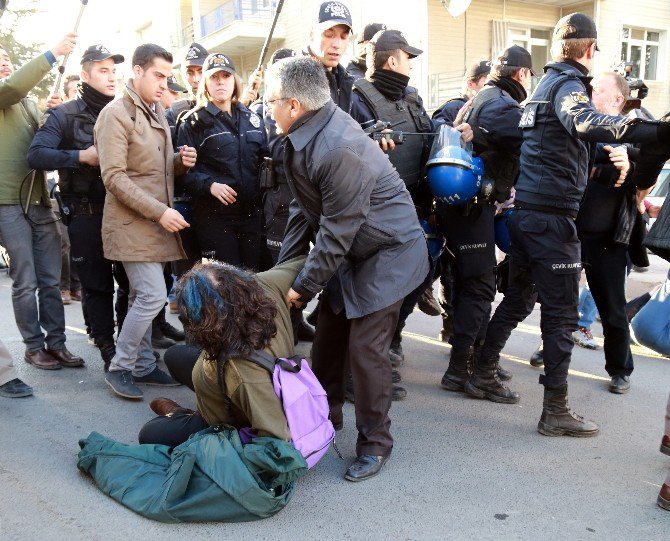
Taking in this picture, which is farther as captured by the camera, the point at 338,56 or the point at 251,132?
the point at 251,132

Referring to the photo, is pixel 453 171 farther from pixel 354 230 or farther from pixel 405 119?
pixel 354 230

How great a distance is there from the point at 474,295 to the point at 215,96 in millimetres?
2166

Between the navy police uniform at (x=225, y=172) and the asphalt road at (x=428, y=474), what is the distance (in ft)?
3.63

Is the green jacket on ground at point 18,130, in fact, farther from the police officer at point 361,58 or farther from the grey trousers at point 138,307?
the police officer at point 361,58

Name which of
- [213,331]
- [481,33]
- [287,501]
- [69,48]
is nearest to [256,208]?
[69,48]

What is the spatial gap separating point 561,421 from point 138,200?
2689 millimetres

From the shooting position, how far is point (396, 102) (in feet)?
13.6

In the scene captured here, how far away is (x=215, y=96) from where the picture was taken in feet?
14.5

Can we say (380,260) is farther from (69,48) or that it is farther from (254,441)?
(69,48)

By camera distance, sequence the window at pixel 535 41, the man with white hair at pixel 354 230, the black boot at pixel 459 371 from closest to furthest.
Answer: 1. the man with white hair at pixel 354 230
2. the black boot at pixel 459 371
3. the window at pixel 535 41

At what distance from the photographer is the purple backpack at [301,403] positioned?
112 inches

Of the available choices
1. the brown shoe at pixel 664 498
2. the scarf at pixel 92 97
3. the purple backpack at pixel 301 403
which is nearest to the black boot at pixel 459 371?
the purple backpack at pixel 301 403

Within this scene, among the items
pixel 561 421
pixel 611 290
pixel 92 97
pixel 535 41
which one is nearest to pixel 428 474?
pixel 561 421

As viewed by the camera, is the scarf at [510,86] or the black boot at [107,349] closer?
the scarf at [510,86]
